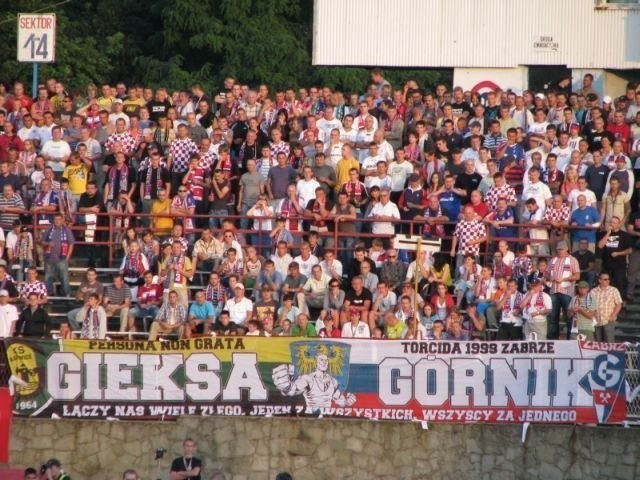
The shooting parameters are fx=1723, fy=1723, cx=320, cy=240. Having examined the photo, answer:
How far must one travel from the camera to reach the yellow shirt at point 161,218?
28.4m

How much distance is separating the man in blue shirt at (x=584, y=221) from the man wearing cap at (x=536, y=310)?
6.43 feet

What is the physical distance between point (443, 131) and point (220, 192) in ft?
13.0

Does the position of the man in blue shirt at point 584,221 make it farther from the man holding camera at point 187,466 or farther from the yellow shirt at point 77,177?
the yellow shirt at point 77,177

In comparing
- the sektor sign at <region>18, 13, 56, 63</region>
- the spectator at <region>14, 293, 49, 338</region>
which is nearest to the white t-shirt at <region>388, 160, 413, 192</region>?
the spectator at <region>14, 293, 49, 338</region>

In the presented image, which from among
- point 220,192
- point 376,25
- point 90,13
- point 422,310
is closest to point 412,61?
point 376,25

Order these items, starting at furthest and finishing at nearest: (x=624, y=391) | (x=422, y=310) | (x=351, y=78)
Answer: (x=351, y=78)
(x=422, y=310)
(x=624, y=391)

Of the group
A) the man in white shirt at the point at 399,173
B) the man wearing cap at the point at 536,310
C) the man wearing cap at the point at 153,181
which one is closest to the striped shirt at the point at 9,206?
the man wearing cap at the point at 153,181

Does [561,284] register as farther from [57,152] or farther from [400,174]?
[57,152]

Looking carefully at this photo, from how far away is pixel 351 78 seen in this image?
4588cm

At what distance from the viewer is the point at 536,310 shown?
2511cm

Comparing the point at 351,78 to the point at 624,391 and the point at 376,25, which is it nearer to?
the point at 376,25

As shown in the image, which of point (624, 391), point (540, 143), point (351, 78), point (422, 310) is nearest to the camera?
point (624, 391)

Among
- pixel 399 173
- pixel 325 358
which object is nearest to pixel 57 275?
pixel 399 173

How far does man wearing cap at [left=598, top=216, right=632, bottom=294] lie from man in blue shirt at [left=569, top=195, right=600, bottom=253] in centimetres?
39
